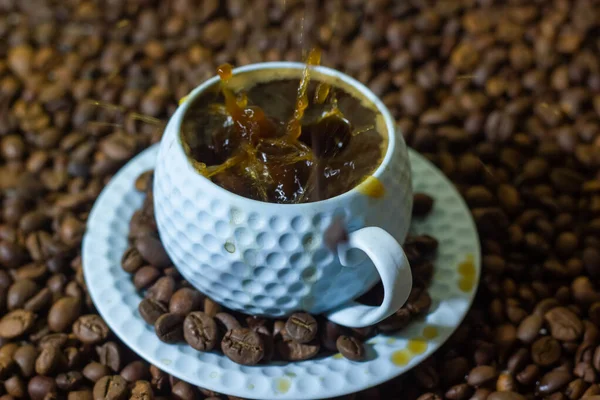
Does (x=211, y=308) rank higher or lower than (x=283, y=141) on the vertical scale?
lower

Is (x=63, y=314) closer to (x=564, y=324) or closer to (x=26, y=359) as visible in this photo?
(x=26, y=359)

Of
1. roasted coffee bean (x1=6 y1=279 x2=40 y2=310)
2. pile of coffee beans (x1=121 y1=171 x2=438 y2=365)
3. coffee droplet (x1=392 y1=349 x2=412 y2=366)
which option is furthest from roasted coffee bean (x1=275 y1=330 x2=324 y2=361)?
roasted coffee bean (x1=6 y1=279 x2=40 y2=310)

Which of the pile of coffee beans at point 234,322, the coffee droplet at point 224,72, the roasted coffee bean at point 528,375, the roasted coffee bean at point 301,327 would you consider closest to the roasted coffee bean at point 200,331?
the pile of coffee beans at point 234,322

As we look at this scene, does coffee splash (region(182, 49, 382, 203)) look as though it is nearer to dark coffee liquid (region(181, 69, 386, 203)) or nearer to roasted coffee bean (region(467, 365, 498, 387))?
dark coffee liquid (region(181, 69, 386, 203))

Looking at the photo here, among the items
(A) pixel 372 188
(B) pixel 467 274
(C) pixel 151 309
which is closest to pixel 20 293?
(C) pixel 151 309

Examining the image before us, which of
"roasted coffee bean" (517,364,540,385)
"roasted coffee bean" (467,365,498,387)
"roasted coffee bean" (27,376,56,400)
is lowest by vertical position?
"roasted coffee bean" (27,376,56,400)

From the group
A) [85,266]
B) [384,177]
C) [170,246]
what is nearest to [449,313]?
[384,177]

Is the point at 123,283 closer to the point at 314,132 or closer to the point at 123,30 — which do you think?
the point at 314,132
